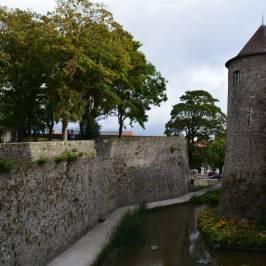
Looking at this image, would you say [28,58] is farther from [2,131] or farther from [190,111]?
[190,111]

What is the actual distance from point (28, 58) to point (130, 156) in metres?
12.2

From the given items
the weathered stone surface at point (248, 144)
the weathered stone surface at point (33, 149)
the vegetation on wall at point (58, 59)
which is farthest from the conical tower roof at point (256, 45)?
the weathered stone surface at point (33, 149)

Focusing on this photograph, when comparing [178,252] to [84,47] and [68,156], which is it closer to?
[68,156]

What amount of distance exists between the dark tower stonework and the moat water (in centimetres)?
Answer: 326

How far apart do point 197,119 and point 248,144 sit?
21558 millimetres

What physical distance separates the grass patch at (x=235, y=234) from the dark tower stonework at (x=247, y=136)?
1231mm

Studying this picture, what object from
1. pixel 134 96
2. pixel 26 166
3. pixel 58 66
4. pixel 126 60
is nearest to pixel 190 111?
pixel 134 96

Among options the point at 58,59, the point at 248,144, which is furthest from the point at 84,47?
the point at 248,144

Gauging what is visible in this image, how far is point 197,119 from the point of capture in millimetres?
46688

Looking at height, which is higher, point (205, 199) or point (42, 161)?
point (42, 161)

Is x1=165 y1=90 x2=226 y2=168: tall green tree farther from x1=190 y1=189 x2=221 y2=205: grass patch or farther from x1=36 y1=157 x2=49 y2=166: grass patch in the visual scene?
x1=36 y1=157 x2=49 y2=166: grass patch

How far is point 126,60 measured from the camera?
2912cm

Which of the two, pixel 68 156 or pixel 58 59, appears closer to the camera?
pixel 68 156

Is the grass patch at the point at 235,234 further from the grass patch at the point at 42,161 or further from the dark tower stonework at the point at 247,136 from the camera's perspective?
the grass patch at the point at 42,161
